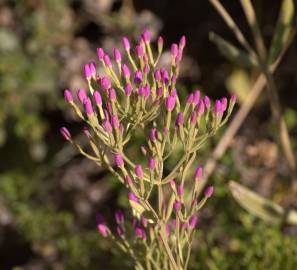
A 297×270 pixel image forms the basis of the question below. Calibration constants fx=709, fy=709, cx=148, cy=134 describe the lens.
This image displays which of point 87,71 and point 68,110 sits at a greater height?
point 87,71

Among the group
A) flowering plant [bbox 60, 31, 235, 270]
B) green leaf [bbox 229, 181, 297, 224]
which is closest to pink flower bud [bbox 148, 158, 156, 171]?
flowering plant [bbox 60, 31, 235, 270]

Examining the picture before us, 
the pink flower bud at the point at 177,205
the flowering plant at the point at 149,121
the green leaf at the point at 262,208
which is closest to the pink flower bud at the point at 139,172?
the flowering plant at the point at 149,121

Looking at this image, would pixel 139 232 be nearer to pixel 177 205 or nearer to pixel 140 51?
pixel 177 205

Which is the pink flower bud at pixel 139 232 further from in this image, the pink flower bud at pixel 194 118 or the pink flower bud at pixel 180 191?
the pink flower bud at pixel 194 118

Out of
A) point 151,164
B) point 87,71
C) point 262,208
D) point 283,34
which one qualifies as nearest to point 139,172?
point 151,164

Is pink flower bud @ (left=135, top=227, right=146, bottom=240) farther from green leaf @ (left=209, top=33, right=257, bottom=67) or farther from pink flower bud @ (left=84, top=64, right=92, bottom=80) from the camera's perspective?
green leaf @ (left=209, top=33, right=257, bottom=67)

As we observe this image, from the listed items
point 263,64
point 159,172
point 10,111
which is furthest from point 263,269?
point 10,111
